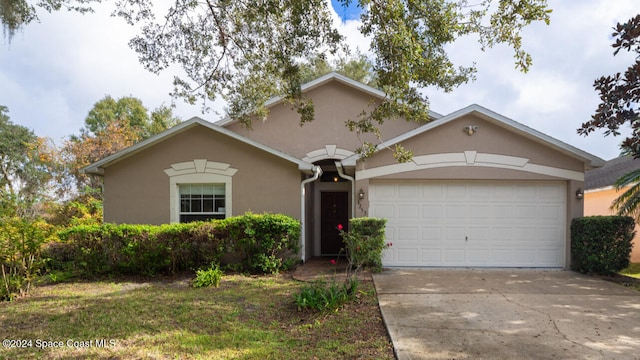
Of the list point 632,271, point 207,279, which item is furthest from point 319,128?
point 632,271

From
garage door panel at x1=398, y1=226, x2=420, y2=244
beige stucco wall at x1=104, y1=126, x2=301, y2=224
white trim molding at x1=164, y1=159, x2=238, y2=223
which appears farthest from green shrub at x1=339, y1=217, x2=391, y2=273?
white trim molding at x1=164, y1=159, x2=238, y2=223

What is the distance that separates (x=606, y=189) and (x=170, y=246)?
49.9 ft

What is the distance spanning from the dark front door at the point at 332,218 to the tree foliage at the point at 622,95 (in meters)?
7.25

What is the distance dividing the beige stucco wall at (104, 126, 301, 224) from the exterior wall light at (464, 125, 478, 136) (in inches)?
177

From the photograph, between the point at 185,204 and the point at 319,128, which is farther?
the point at 319,128

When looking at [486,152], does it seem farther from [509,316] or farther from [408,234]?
[509,316]

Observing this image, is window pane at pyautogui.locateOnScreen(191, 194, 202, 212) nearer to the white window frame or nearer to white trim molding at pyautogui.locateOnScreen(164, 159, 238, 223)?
the white window frame

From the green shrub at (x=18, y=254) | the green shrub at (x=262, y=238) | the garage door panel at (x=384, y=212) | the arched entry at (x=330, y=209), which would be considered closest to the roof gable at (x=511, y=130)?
the garage door panel at (x=384, y=212)

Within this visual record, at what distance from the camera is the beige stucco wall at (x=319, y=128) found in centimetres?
1076

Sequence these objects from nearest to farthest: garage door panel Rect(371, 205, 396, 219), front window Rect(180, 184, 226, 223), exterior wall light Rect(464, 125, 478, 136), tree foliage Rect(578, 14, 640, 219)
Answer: tree foliage Rect(578, 14, 640, 219) < exterior wall light Rect(464, 125, 478, 136) < garage door panel Rect(371, 205, 396, 219) < front window Rect(180, 184, 226, 223)

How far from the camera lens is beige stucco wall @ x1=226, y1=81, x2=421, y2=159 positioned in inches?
424

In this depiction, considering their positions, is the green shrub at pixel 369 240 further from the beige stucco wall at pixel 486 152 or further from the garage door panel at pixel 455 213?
the garage door panel at pixel 455 213

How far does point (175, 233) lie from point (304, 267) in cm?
334

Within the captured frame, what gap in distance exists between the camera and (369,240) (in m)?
7.69
